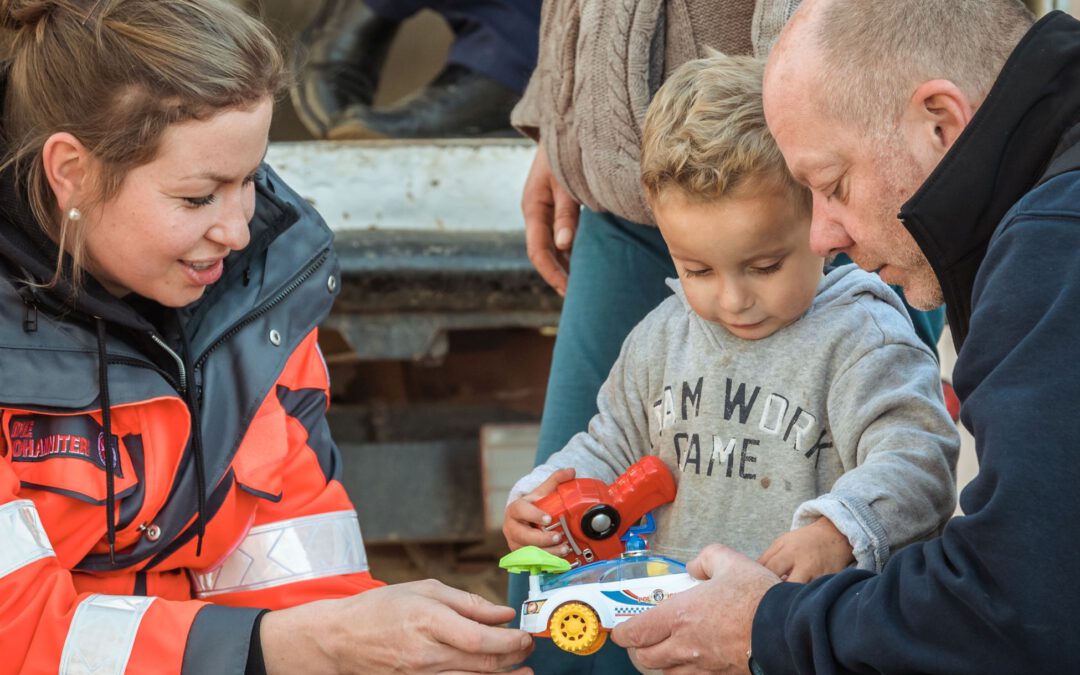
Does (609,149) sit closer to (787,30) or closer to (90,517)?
(787,30)

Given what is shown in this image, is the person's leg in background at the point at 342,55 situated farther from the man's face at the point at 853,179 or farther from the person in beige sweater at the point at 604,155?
the man's face at the point at 853,179

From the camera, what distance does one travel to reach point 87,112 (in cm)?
165

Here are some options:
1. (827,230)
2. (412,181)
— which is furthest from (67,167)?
(412,181)

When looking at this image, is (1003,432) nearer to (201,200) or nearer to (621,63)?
(621,63)

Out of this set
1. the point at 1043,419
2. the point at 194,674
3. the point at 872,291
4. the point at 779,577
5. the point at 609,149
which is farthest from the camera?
the point at 609,149

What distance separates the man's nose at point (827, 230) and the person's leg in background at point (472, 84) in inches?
78.4

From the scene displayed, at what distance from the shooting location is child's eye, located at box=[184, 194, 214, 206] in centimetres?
170

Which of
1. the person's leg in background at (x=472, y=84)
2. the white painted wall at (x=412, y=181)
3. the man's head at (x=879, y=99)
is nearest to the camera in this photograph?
the man's head at (x=879, y=99)

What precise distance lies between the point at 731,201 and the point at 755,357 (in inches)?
7.8

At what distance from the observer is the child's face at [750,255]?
165 cm

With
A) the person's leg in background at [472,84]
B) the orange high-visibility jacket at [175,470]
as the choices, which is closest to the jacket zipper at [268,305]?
the orange high-visibility jacket at [175,470]

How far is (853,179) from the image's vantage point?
1.44 meters

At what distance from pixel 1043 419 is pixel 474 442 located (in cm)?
239

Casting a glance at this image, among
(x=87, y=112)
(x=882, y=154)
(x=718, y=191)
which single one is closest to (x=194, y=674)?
(x=87, y=112)
